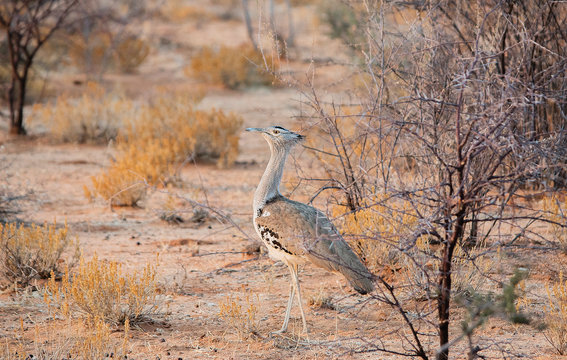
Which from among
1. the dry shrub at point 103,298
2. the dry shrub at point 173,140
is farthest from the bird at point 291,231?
the dry shrub at point 173,140

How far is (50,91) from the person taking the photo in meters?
14.3

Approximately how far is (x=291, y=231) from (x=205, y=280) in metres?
1.53

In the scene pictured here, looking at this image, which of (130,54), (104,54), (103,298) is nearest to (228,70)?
(130,54)

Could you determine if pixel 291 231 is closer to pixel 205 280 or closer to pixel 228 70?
pixel 205 280

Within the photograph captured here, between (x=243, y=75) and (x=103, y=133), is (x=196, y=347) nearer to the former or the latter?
(x=103, y=133)

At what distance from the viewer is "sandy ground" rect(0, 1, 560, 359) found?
4195 mm

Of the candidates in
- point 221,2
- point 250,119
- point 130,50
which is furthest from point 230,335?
point 221,2

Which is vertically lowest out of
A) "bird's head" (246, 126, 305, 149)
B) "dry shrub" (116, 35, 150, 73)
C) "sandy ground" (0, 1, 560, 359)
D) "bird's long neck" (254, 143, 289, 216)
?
"sandy ground" (0, 1, 560, 359)

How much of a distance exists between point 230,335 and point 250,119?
883 cm

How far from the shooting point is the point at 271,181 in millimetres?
4512

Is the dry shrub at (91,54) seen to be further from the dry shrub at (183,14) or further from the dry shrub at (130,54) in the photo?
the dry shrub at (183,14)

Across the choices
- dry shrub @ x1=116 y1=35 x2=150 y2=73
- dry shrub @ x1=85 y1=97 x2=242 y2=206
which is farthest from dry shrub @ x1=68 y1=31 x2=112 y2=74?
dry shrub @ x1=85 y1=97 x2=242 y2=206

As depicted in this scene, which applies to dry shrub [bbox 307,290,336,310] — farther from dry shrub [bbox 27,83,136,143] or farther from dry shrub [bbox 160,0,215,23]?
dry shrub [bbox 160,0,215,23]

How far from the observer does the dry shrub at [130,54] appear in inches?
669
